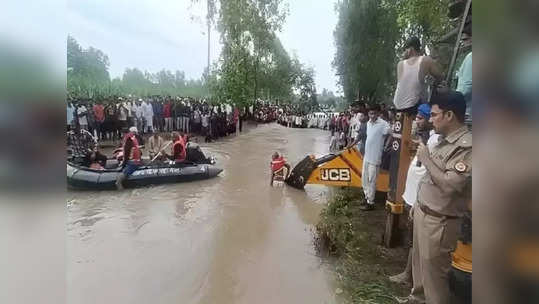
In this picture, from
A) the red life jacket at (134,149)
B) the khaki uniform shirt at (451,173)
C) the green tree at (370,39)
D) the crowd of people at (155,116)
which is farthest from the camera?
the red life jacket at (134,149)

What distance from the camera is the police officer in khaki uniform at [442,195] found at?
122 centimetres

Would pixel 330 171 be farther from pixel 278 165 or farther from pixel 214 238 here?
pixel 214 238

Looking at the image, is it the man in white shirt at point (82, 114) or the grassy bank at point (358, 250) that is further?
the man in white shirt at point (82, 114)

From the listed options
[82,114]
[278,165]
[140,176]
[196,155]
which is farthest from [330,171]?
[82,114]

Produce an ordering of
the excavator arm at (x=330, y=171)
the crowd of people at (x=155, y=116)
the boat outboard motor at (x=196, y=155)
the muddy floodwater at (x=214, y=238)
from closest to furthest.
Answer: the muddy floodwater at (x=214, y=238)
the crowd of people at (x=155, y=116)
the excavator arm at (x=330, y=171)
the boat outboard motor at (x=196, y=155)

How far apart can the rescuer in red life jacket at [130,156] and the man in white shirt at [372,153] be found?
124 centimetres

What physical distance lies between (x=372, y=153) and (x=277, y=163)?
0.53 metres

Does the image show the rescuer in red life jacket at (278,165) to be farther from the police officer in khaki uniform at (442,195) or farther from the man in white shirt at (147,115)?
the police officer in khaki uniform at (442,195)

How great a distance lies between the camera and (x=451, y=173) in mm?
1228

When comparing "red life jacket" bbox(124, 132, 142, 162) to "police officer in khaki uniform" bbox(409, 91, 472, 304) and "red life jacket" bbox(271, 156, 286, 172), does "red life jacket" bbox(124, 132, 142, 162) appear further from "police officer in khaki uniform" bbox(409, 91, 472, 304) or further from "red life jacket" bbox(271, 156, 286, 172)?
"police officer in khaki uniform" bbox(409, 91, 472, 304)

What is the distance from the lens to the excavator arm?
217 cm

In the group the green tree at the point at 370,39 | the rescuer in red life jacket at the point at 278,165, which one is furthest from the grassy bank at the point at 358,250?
the green tree at the point at 370,39
